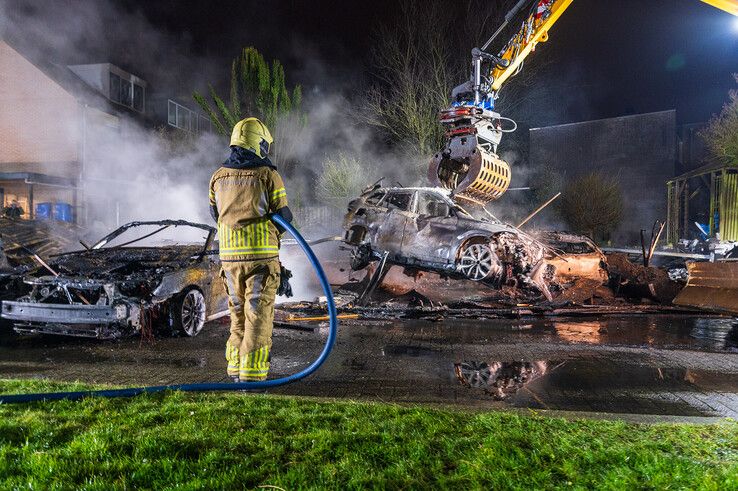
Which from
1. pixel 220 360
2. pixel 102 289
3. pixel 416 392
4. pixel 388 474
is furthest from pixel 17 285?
pixel 388 474

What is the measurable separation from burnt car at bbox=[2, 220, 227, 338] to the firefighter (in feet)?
7.21

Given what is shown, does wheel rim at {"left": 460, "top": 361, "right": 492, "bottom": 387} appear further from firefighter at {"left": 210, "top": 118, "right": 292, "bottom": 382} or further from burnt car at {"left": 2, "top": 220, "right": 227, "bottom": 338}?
burnt car at {"left": 2, "top": 220, "right": 227, "bottom": 338}

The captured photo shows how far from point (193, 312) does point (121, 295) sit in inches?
39.9

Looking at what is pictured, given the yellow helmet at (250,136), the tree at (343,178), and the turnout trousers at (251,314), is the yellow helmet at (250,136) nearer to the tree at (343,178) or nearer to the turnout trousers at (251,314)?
the turnout trousers at (251,314)

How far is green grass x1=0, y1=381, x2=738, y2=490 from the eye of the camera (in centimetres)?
228

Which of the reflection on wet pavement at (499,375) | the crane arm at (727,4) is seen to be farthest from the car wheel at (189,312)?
the crane arm at (727,4)

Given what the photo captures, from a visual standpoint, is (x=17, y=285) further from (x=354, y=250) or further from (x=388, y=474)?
(x=388, y=474)

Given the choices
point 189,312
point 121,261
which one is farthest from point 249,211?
point 121,261

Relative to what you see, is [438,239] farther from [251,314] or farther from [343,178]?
[343,178]

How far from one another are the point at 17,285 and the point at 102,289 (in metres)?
1.89

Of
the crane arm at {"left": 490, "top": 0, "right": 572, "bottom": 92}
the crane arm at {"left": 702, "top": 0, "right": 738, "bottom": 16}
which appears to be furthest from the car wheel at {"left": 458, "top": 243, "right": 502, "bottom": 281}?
the crane arm at {"left": 702, "top": 0, "right": 738, "bottom": 16}

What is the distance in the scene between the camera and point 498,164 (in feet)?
30.8

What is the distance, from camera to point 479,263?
8352 mm

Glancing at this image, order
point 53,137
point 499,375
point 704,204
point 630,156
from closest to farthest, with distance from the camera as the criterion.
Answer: point 499,375
point 53,137
point 704,204
point 630,156
